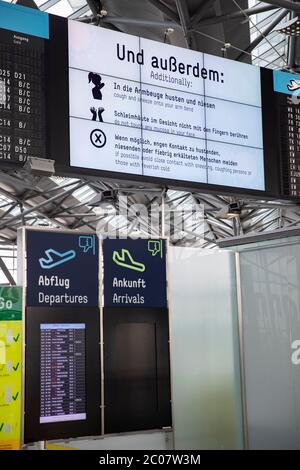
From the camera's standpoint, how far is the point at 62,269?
8.37 metres

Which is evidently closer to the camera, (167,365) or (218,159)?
(167,365)

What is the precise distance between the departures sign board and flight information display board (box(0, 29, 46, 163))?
37mm

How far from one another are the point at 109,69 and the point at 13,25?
1.36 meters

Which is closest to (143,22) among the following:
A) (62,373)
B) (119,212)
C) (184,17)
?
(184,17)

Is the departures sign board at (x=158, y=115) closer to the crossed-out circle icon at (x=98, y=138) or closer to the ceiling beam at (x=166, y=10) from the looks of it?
the crossed-out circle icon at (x=98, y=138)

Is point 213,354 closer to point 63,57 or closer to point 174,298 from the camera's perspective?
point 174,298

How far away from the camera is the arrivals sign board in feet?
24.8

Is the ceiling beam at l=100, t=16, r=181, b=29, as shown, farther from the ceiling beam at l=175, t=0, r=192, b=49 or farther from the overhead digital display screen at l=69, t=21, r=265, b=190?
the overhead digital display screen at l=69, t=21, r=265, b=190

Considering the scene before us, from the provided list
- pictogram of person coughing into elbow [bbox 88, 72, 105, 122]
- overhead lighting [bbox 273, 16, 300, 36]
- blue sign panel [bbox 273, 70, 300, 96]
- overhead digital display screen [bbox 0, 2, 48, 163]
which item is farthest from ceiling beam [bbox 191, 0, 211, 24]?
overhead digital display screen [bbox 0, 2, 48, 163]

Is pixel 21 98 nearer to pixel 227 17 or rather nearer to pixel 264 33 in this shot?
pixel 227 17

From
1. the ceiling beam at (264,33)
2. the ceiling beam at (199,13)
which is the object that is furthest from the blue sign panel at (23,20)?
the ceiling beam at (264,33)
